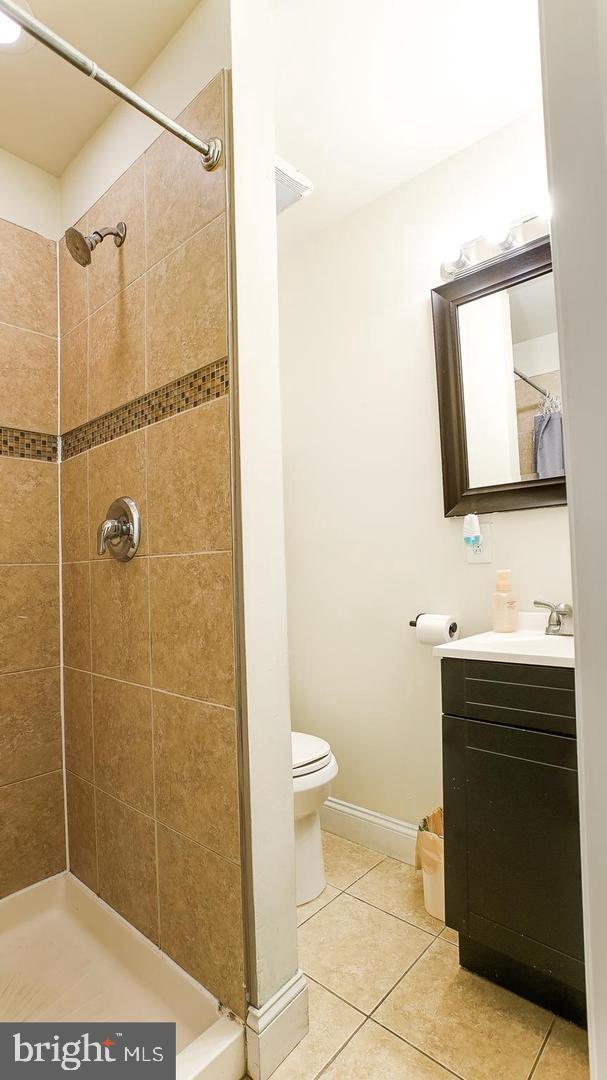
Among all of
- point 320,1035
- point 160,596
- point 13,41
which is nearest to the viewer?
point 13,41

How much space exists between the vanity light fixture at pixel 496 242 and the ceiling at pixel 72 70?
997mm

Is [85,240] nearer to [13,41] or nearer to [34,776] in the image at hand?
[13,41]

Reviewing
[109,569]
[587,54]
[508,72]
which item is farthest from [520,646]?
[508,72]

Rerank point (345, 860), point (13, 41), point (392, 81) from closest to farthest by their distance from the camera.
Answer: point (13, 41) → point (392, 81) → point (345, 860)

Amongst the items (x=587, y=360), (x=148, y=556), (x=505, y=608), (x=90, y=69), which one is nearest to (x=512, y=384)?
(x=505, y=608)

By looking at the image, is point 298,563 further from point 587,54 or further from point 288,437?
point 587,54

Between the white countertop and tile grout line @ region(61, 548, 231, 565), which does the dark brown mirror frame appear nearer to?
the white countertop

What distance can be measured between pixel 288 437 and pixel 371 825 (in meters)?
1.61

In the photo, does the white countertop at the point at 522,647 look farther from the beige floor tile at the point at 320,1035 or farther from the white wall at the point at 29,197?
the white wall at the point at 29,197

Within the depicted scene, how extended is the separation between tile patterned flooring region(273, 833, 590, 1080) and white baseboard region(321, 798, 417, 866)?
0.23 m

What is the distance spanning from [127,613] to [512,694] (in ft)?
3.33

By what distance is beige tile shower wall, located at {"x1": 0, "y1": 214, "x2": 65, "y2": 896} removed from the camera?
1697mm

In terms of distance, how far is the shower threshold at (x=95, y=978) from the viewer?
3.78 ft

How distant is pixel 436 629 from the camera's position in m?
1.82
